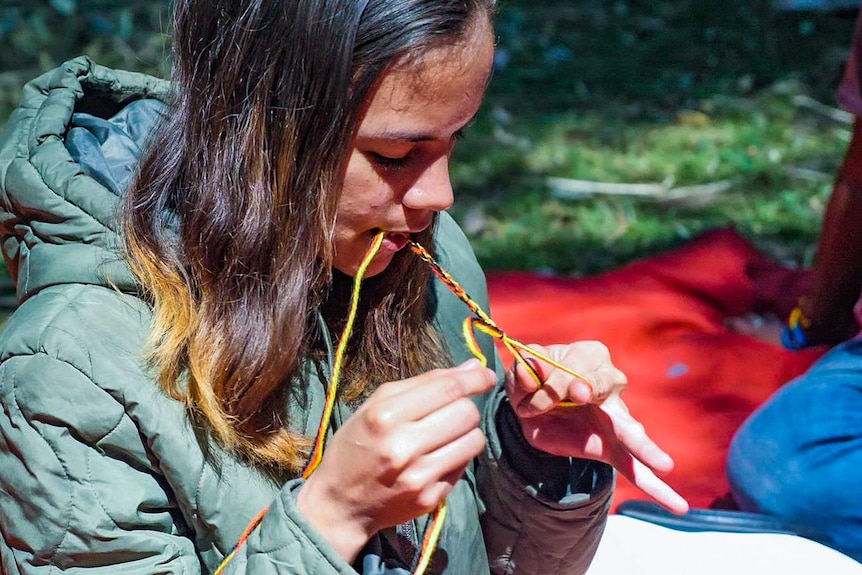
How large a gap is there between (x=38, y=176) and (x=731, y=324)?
2437mm

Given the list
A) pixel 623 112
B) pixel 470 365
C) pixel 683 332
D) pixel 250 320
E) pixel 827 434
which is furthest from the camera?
pixel 623 112

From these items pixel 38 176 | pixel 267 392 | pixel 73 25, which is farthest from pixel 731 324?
pixel 73 25

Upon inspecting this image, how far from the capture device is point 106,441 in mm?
1304

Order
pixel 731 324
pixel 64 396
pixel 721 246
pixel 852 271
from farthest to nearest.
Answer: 1. pixel 721 246
2. pixel 731 324
3. pixel 852 271
4. pixel 64 396

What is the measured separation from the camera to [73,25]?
5.33 m

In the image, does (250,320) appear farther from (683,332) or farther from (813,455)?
(683,332)

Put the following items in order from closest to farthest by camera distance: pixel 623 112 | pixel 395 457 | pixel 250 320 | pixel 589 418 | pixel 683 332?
pixel 395 457 → pixel 250 320 → pixel 589 418 → pixel 683 332 → pixel 623 112

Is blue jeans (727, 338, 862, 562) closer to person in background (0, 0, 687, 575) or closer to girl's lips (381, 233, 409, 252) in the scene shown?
person in background (0, 0, 687, 575)

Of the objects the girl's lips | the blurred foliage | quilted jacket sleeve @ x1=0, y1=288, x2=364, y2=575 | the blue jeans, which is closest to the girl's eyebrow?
the girl's lips

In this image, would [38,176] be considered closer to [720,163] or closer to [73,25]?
[720,163]

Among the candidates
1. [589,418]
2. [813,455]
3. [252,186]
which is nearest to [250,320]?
[252,186]

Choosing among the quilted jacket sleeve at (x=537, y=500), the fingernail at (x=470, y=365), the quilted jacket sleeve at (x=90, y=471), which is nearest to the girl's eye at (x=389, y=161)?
the fingernail at (x=470, y=365)

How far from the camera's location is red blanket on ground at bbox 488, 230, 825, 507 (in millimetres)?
2830

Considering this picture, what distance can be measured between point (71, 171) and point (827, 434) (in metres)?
1.79
